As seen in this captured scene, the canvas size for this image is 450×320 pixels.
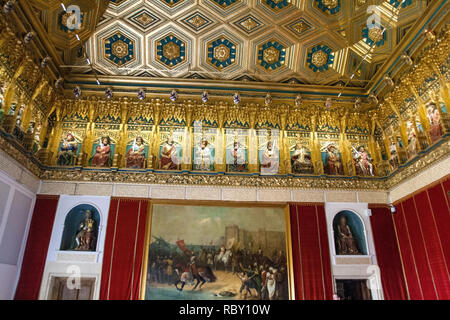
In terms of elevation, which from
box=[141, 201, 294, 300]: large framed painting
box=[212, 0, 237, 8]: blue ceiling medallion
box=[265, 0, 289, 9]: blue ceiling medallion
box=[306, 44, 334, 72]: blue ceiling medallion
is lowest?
box=[141, 201, 294, 300]: large framed painting

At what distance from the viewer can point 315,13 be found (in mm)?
11219

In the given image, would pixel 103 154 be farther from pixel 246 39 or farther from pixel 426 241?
pixel 426 241

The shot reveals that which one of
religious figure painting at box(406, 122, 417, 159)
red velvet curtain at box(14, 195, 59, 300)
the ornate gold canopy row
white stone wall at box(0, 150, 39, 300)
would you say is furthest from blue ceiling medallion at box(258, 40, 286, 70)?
white stone wall at box(0, 150, 39, 300)

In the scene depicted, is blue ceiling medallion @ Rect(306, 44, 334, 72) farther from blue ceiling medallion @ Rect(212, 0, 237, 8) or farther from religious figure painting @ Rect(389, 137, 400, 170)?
religious figure painting @ Rect(389, 137, 400, 170)

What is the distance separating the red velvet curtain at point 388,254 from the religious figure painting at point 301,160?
108 inches

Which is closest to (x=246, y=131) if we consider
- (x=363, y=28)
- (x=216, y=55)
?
(x=216, y=55)

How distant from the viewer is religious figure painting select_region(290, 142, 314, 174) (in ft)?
40.6

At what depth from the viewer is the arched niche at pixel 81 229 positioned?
10688 mm

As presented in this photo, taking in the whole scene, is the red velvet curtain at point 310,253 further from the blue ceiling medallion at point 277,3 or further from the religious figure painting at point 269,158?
the blue ceiling medallion at point 277,3

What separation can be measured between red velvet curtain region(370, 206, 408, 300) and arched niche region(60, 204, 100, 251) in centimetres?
983

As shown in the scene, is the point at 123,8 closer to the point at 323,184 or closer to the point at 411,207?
the point at 323,184

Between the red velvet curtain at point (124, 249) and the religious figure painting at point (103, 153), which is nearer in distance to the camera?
the red velvet curtain at point (124, 249)

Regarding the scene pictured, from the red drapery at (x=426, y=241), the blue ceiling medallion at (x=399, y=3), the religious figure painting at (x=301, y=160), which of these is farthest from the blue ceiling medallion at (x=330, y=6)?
the red drapery at (x=426, y=241)
